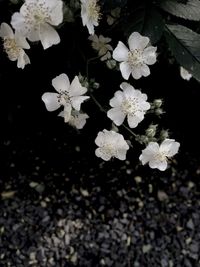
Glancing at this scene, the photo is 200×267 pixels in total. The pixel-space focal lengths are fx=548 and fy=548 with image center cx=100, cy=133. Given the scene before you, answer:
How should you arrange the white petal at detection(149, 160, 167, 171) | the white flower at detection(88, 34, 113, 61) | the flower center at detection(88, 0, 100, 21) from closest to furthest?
the flower center at detection(88, 0, 100, 21)
the white petal at detection(149, 160, 167, 171)
the white flower at detection(88, 34, 113, 61)

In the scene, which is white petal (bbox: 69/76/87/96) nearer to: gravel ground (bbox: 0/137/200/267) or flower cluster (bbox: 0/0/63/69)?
flower cluster (bbox: 0/0/63/69)

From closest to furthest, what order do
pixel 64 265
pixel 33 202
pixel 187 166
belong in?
1. pixel 64 265
2. pixel 33 202
3. pixel 187 166

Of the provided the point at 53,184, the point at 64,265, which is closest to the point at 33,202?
the point at 53,184

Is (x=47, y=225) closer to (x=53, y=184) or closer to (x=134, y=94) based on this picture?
(x=53, y=184)

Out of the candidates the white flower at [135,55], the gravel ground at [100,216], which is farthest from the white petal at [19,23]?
the gravel ground at [100,216]

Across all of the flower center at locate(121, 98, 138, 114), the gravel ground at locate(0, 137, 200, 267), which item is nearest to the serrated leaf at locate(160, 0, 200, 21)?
the flower center at locate(121, 98, 138, 114)

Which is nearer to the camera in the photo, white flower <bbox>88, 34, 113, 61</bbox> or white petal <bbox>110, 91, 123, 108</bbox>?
white petal <bbox>110, 91, 123, 108</bbox>
